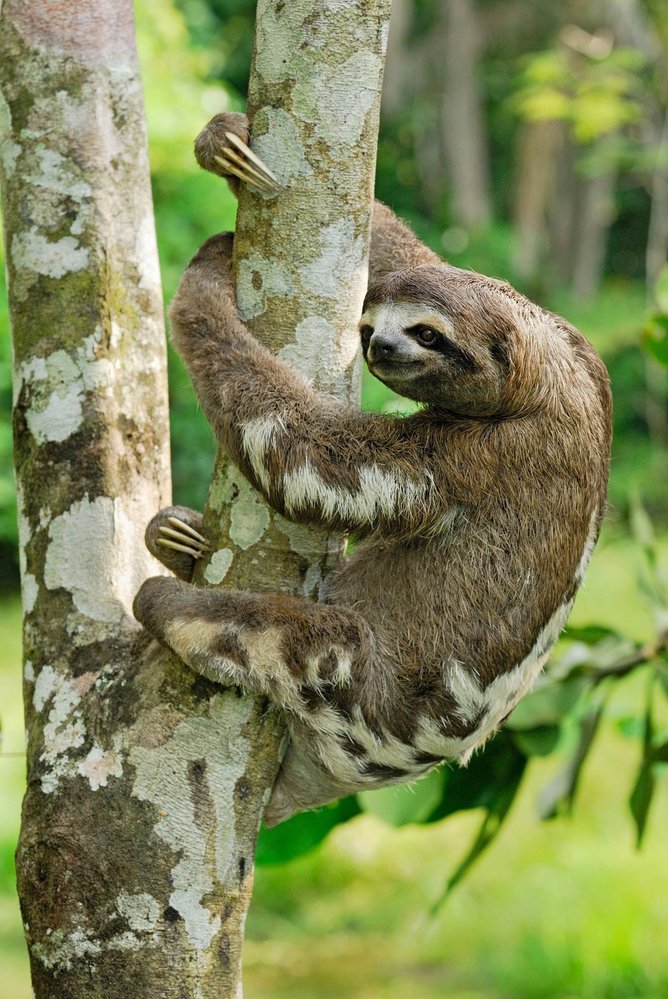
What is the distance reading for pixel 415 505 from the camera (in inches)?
117

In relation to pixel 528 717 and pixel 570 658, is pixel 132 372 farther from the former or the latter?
pixel 570 658

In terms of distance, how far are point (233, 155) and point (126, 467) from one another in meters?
0.90

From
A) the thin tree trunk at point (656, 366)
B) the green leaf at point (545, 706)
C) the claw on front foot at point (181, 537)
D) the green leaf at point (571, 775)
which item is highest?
the claw on front foot at point (181, 537)

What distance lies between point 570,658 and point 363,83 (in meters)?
2.88

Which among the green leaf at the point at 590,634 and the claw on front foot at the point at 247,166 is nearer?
the claw on front foot at the point at 247,166

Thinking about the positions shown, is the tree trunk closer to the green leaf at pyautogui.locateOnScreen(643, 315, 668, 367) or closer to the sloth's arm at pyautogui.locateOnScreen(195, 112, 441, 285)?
the sloth's arm at pyautogui.locateOnScreen(195, 112, 441, 285)

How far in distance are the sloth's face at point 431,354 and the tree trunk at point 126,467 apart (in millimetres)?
180

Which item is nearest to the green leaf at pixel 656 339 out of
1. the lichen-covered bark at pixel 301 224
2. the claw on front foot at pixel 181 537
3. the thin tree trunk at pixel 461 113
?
the lichen-covered bark at pixel 301 224

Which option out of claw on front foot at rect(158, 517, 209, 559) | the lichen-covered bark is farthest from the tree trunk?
claw on front foot at rect(158, 517, 209, 559)

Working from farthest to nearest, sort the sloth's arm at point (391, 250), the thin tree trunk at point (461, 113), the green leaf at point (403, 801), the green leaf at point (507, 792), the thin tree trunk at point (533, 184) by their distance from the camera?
the thin tree trunk at point (461, 113) < the thin tree trunk at point (533, 184) < the green leaf at point (507, 792) < the green leaf at point (403, 801) < the sloth's arm at point (391, 250)

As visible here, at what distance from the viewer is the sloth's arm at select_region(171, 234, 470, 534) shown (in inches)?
112

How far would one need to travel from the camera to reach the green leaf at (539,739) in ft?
14.2

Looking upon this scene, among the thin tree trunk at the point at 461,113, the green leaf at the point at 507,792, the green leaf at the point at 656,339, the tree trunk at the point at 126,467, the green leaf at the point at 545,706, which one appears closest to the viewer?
the tree trunk at the point at 126,467

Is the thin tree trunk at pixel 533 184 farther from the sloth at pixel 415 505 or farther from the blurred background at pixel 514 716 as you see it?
the sloth at pixel 415 505
